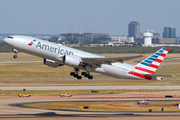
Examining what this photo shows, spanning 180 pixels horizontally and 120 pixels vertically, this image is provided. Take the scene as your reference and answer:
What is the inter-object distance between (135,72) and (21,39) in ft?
83.7

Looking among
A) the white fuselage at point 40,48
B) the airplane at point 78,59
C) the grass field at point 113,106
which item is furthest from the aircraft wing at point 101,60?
the grass field at point 113,106

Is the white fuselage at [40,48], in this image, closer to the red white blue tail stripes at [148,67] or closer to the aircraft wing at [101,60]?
the aircraft wing at [101,60]

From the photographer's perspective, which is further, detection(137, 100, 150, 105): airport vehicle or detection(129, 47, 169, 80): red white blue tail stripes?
detection(137, 100, 150, 105): airport vehicle

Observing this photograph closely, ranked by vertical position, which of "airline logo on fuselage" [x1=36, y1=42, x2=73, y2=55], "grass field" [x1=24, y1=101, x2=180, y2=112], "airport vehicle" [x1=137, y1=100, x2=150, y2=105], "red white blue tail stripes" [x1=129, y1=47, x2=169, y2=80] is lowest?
"grass field" [x1=24, y1=101, x2=180, y2=112]

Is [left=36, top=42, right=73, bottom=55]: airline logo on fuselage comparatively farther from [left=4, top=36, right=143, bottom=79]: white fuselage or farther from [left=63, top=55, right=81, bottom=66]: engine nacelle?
[left=63, top=55, right=81, bottom=66]: engine nacelle

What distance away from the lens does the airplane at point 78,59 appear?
200ft

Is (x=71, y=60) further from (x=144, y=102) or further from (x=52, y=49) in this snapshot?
(x=144, y=102)

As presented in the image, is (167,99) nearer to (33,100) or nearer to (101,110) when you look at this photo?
(101,110)

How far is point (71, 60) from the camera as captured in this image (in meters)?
62.1

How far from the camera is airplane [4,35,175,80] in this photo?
200 ft

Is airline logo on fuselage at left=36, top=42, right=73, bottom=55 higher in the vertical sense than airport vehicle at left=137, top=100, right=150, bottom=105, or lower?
higher

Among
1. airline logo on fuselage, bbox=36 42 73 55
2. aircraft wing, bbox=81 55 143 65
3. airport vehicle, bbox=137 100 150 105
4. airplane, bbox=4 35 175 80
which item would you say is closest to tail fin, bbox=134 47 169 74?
airplane, bbox=4 35 175 80

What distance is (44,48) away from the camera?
6138cm

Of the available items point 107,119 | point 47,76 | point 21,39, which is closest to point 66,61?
point 21,39
